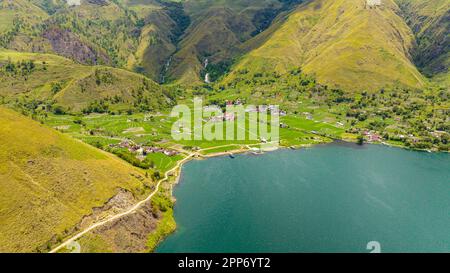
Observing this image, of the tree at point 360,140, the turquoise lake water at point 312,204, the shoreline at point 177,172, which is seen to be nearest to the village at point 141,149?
the shoreline at point 177,172

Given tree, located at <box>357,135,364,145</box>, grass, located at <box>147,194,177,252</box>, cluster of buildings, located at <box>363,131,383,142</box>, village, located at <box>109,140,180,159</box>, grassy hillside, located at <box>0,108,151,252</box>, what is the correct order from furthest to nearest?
1. cluster of buildings, located at <box>363,131,383,142</box>
2. tree, located at <box>357,135,364,145</box>
3. village, located at <box>109,140,180,159</box>
4. grass, located at <box>147,194,177,252</box>
5. grassy hillside, located at <box>0,108,151,252</box>

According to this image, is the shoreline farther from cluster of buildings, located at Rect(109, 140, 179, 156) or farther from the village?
the village

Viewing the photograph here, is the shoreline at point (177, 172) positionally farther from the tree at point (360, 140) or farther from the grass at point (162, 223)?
the tree at point (360, 140)

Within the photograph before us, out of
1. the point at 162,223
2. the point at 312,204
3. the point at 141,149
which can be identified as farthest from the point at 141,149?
the point at 312,204

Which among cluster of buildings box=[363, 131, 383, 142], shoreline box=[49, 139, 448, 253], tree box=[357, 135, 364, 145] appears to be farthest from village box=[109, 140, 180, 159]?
cluster of buildings box=[363, 131, 383, 142]

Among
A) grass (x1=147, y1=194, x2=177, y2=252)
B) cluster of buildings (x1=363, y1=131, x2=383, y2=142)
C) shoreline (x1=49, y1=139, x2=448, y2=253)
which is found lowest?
grass (x1=147, y1=194, x2=177, y2=252)
